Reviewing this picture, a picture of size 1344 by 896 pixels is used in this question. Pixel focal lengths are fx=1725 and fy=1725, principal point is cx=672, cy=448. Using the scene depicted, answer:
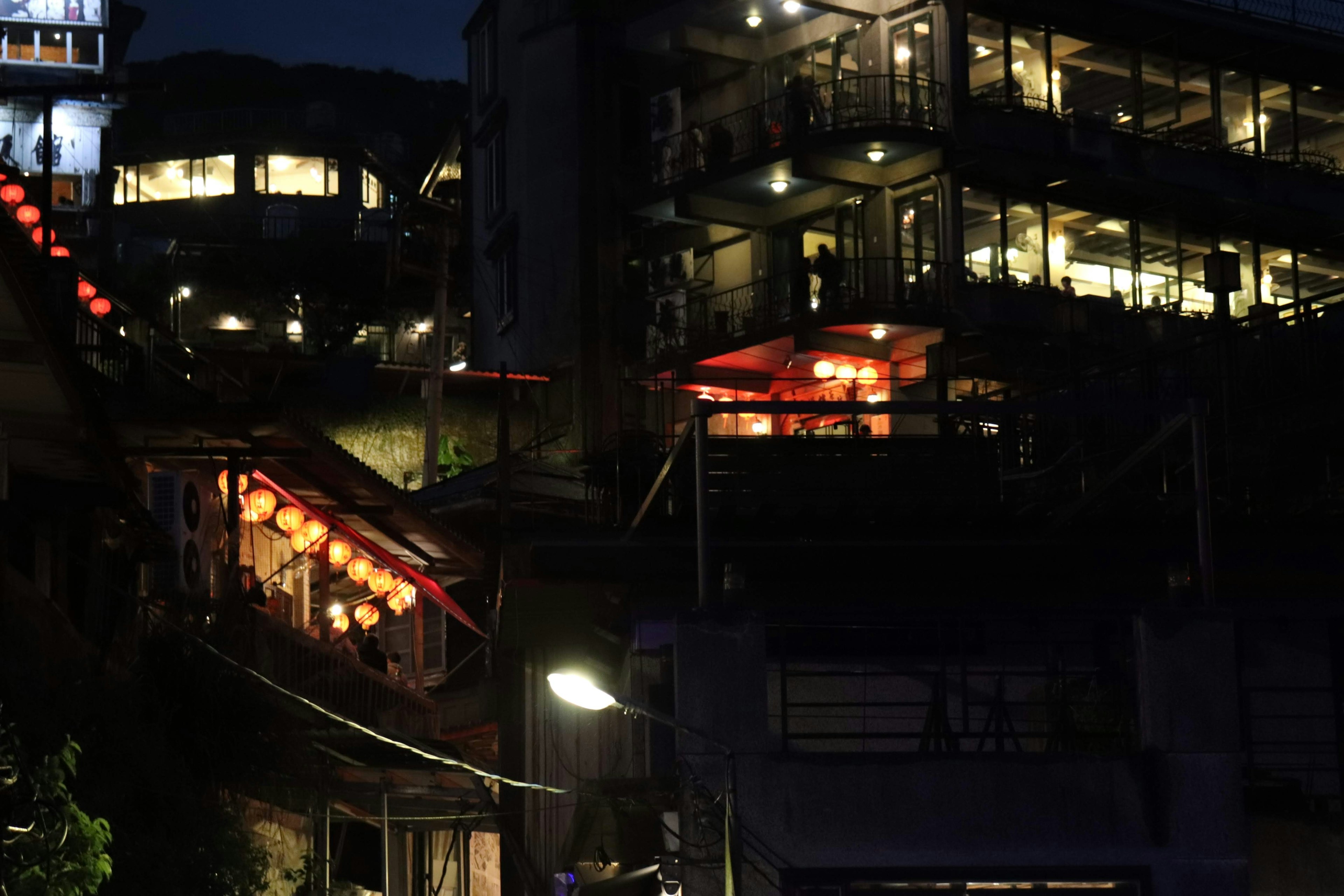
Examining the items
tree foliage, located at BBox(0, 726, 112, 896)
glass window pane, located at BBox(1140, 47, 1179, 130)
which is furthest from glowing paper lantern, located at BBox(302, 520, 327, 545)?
glass window pane, located at BBox(1140, 47, 1179, 130)

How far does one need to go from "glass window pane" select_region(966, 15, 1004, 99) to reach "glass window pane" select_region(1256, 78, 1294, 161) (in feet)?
25.0

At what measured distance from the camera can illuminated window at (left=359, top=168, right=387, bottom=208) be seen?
81625 mm

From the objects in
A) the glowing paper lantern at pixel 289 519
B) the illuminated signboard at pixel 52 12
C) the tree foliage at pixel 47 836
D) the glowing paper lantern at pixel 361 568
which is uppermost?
the illuminated signboard at pixel 52 12

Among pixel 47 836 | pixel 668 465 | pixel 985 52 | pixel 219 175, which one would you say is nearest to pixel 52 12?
pixel 219 175

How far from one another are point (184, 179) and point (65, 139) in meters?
10.0

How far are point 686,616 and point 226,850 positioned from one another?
6062mm

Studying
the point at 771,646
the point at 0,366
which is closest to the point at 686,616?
the point at 771,646

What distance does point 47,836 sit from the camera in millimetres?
11430

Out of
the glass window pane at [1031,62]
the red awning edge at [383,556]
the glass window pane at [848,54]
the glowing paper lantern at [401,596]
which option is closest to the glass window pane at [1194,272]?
the glass window pane at [1031,62]

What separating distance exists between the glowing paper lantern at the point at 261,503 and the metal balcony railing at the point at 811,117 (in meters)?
12.5

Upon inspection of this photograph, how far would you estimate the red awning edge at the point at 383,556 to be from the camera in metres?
28.3

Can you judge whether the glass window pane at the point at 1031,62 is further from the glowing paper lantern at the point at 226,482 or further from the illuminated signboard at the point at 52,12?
the illuminated signboard at the point at 52,12

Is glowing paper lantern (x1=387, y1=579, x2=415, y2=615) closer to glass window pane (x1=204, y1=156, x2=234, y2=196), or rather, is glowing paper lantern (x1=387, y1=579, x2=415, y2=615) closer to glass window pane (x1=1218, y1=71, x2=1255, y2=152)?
glass window pane (x1=1218, y1=71, x2=1255, y2=152)

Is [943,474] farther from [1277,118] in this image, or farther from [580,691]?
[1277,118]
